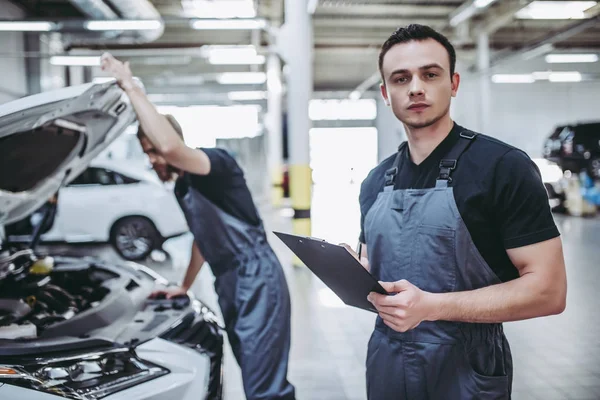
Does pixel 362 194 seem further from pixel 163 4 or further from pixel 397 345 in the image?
pixel 163 4

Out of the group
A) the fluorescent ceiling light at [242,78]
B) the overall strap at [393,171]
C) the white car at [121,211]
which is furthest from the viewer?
the fluorescent ceiling light at [242,78]

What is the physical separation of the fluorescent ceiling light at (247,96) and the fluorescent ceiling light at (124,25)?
1094 centimetres

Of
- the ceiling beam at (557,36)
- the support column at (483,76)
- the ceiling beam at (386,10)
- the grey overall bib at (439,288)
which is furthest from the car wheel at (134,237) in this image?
the support column at (483,76)

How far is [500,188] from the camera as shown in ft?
3.88

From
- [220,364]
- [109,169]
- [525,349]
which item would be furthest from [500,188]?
[109,169]

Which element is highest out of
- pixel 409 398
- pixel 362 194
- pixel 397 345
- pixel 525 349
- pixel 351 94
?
pixel 351 94

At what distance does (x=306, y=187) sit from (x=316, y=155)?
60 cm

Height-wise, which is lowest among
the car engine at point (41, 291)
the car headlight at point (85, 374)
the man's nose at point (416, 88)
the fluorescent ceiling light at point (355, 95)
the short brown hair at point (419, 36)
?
the car headlight at point (85, 374)

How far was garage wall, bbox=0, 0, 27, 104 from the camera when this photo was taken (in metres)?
9.77

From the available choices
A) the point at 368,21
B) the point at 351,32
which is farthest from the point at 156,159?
the point at 351,32

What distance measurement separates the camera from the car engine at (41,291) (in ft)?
6.23

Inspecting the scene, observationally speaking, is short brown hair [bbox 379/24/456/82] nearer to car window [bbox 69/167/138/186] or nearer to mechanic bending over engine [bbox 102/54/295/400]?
Result: mechanic bending over engine [bbox 102/54/295/400]

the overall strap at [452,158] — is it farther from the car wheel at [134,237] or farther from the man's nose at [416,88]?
the car wheel at [134,237]

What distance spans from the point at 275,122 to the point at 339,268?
14741 mm
